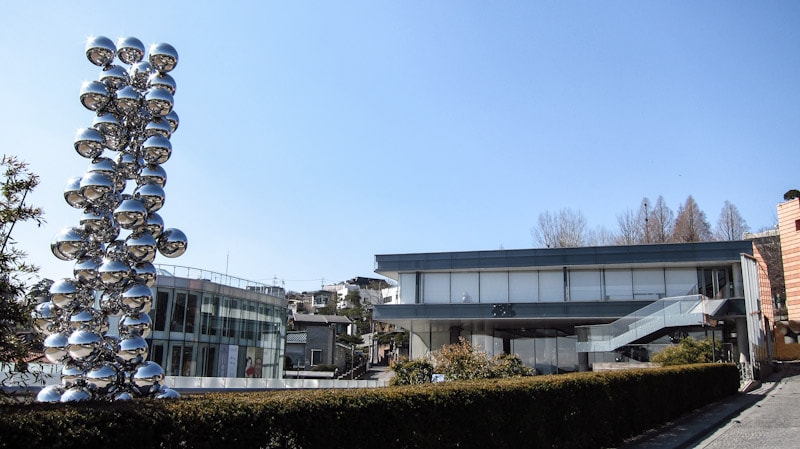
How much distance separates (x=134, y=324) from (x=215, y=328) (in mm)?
29741

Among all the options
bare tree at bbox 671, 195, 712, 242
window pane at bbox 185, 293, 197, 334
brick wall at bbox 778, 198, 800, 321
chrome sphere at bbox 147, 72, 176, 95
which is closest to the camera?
chrome sphere at bbox 147, 72, 176, 95

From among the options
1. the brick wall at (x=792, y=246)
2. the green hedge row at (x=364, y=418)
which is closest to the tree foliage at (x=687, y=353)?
the green hedge row at (x=364, y=418)

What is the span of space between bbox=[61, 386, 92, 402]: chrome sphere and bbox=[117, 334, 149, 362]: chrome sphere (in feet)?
2.05

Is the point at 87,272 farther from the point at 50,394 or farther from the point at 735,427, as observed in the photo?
the point at 735,427

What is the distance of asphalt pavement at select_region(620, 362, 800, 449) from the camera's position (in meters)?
13.3

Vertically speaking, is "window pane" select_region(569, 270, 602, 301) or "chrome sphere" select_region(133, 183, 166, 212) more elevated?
"window pane" select_region(569, 270, 602, 301)

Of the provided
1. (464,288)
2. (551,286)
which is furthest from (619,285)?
(464,288)

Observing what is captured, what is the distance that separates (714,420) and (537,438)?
29.3 ft

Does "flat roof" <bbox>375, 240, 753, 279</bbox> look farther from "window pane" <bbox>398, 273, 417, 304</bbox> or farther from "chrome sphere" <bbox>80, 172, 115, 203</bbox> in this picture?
"chrome sphere" <bbox>80, 172, 115, 203</bbox>

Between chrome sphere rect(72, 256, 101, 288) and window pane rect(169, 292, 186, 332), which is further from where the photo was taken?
window pane rect(169, 292, 186, 332)

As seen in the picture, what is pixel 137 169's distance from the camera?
990 centimetres

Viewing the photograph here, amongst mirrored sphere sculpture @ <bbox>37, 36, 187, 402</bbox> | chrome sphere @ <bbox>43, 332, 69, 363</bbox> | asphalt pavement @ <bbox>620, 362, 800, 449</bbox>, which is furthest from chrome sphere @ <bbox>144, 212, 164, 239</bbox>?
asphalt pavement @ <bbox>620, 362, 800, 449</bbox>

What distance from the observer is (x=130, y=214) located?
9367 millimetres

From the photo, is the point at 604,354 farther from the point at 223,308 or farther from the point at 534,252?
the point at 223,308
